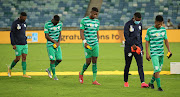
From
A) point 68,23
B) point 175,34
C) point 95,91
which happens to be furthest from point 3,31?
point 95,91

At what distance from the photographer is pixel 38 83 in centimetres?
1098

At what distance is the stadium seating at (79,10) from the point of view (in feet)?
120

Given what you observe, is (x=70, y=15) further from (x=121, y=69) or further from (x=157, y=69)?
(x=157, y=69)

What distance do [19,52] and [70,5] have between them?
2655 centimetres

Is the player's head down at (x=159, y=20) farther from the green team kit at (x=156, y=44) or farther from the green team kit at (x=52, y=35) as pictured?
the green team kit at (x=52, y=35)

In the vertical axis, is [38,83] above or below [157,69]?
below

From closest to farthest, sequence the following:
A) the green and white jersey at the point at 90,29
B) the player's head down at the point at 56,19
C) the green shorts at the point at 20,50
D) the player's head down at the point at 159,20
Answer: the player's head down at the point at 159,20 < the green and white jersey at the point at 90,29 < the player's head down at the point at 56,19 < the green shorts at the point at 20,50

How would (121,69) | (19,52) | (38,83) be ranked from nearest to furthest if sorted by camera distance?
1. (38,83)
2. (19,52)
3. (121,69)

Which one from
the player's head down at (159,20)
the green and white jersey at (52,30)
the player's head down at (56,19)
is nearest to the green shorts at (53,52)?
the green and white jersey at (52,30)

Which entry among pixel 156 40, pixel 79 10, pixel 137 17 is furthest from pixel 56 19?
pixel 79 10

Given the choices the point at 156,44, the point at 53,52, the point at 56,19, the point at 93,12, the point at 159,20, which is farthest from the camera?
the point at 53,52

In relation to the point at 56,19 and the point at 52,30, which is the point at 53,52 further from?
the point at 56,19

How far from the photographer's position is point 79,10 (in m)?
37.9

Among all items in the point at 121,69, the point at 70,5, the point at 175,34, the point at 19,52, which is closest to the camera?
the point at 19,52
